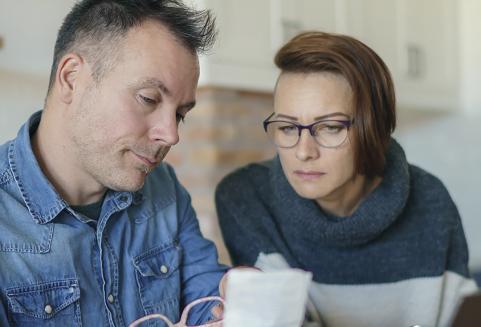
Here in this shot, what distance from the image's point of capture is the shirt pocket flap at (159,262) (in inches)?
47.6

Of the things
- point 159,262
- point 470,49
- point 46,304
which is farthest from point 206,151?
point 470,49

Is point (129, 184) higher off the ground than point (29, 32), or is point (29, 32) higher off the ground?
point (29, 32)

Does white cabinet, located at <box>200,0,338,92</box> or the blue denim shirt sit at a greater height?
white cabinet, located at <box>200,0,338,92</box>

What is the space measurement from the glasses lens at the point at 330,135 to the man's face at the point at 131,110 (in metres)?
0.41

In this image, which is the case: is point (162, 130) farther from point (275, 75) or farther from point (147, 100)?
point (275, 75)

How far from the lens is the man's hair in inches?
44.4

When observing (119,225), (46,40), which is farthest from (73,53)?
(46,40)

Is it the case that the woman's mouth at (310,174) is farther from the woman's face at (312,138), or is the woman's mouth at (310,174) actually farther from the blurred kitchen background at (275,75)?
the blurred kitchen background at (275,75)

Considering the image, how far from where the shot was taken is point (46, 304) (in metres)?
1.04

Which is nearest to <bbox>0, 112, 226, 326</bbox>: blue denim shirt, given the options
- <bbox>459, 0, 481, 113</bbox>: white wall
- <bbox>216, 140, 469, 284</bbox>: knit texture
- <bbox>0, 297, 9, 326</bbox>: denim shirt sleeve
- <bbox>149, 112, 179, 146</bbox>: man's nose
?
<bbox>0, 297, 9, 326</bbox>: denim shirt sleeve

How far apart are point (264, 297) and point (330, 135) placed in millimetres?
691

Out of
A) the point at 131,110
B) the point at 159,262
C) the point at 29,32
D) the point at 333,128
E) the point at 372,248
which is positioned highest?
the point at 29,32

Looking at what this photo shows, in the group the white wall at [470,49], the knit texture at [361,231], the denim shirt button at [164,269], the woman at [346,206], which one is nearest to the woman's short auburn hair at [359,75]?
the woman at [346,206]

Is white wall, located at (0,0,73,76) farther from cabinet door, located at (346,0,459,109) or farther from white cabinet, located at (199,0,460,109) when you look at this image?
cabinet door, located at (346,0,459,109)
